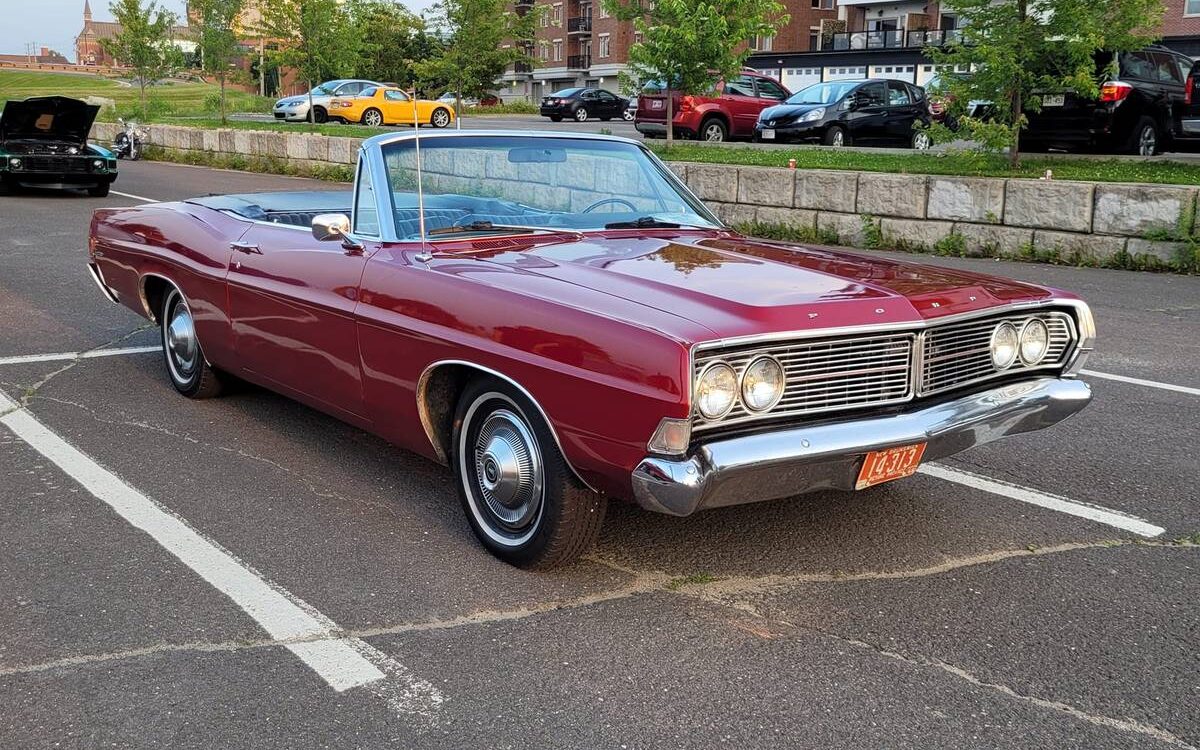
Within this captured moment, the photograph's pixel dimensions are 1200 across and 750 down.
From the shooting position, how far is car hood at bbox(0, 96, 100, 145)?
17.8m

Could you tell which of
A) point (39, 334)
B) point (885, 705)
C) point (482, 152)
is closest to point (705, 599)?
point (885, 705)

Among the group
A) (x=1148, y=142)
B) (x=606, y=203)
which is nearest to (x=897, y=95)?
(x=1148, y=142)

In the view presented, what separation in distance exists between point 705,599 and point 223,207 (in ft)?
11.8

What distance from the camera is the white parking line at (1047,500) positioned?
4.40 meters

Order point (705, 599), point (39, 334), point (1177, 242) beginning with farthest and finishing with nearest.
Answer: point (1177, 242) → point (39, 334) → point (705, 599)

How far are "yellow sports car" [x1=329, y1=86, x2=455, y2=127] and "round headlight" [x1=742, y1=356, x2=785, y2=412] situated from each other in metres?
33.7

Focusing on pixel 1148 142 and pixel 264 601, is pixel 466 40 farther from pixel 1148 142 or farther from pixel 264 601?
pixel 264 601

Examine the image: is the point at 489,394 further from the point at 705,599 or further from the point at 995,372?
the point at 995,372

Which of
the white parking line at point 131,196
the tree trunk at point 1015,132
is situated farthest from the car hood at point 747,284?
the white parking line at point 131,196

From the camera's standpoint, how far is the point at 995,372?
4078 mm

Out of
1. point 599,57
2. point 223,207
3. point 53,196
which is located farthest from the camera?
point 599,57

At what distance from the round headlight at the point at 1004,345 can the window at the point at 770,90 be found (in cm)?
2322

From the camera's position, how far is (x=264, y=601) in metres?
3.73

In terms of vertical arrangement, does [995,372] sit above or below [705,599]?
above
